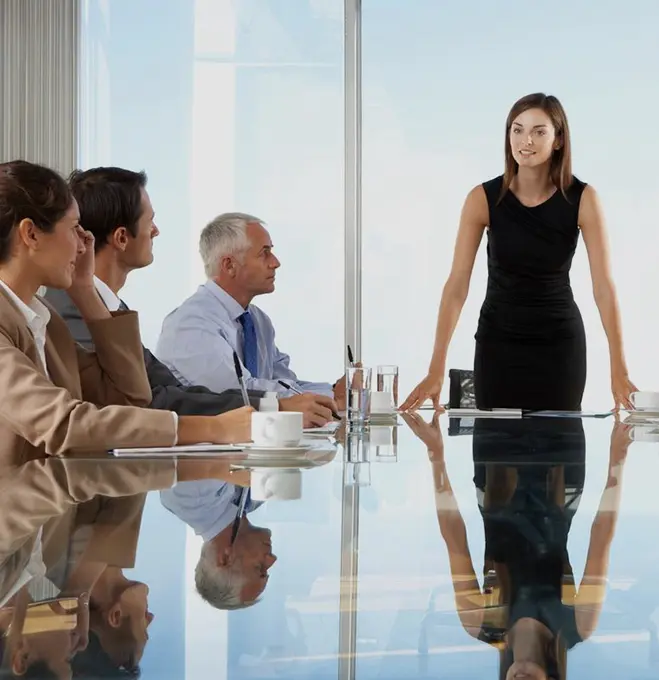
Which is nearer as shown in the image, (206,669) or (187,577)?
(206,669)

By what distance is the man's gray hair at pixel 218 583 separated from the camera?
0.71 metres

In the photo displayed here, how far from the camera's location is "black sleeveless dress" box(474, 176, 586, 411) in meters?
3.18

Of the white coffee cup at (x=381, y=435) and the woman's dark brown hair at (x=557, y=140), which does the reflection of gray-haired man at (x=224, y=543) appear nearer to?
the white coffee cup at (x=381, y=435)

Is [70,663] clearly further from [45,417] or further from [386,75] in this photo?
[386,75]

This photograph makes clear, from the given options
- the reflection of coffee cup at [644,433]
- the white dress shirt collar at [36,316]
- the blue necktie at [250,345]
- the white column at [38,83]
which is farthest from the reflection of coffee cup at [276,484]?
the white column at [38,83]

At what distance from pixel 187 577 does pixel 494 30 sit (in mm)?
5762

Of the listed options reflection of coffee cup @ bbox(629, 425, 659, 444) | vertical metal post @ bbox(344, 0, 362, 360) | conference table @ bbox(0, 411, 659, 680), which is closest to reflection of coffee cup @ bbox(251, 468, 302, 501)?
conference table @ bbox(0, 411, 659, 680)

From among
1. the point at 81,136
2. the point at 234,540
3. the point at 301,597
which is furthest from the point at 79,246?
the point at 81,136

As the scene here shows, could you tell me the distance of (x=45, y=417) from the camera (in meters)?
1.72

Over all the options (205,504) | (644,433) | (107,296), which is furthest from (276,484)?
(107,296)

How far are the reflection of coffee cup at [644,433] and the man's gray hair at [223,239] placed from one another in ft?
5.01

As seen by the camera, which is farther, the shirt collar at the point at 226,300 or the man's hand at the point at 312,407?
the shirt collar at the point at 226,300

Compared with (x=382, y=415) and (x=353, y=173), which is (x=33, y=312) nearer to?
(x=382, y=415)

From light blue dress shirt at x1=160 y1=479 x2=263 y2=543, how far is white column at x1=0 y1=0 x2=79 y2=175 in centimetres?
500
